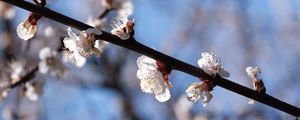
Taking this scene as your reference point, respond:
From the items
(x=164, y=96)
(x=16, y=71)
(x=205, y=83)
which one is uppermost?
(x=205, y=83)

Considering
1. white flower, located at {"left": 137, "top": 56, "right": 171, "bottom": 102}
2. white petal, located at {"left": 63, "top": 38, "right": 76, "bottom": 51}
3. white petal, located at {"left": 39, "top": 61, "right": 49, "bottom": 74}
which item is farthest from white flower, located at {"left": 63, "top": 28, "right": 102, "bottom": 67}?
white petal, located at {"left": 39, "top": 61, "right": 49, "bottom": 74}

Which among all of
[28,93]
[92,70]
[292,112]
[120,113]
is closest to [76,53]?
[292,112]

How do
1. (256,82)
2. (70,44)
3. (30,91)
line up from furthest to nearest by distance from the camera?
(30,91) < (70,44) < (256,82)

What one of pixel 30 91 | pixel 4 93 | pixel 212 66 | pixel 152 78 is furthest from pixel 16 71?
pixel 212 66

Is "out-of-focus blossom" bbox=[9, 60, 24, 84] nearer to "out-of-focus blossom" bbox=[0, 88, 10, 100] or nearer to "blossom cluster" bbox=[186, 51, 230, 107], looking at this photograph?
"out-of-focus blossom" bbox=[0, 88, 10, 100]

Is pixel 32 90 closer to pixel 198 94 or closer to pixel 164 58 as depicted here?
pixel 198 94

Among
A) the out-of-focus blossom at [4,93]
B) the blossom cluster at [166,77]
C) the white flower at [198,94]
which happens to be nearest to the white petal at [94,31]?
the blossom cluster at [166,77]
